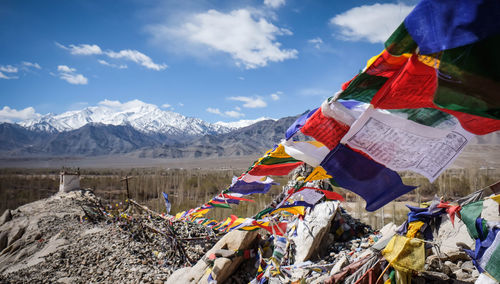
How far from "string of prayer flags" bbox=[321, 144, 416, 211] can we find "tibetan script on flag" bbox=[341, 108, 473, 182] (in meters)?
0.17

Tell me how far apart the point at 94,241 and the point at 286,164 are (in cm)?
740

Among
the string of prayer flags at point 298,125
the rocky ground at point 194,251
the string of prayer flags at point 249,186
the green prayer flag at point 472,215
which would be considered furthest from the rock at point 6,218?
the green prayer flag at point 472,215

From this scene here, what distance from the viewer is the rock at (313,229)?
5.04 m

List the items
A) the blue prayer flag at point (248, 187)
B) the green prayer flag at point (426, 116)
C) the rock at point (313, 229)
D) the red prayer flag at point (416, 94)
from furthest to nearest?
the blue prayer flag at point (248, 187), the rock at point (313, 229), the green prayer flag at point (426, 116), the red prayer flag at point (416, 94)

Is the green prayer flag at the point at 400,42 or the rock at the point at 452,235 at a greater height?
the green prayer flag at the point at 400,42

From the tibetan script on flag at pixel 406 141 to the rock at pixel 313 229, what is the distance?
3101mm

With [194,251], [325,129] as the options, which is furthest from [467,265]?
[194,251]

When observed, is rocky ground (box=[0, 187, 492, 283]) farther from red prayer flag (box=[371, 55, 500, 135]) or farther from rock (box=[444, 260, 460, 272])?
red prayer flag (box=[371, 55, 500, 135])

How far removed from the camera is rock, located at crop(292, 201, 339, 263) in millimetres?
5035

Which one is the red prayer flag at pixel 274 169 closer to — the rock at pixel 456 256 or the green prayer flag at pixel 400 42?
the rock at pixel 456 256

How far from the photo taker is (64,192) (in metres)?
16.0

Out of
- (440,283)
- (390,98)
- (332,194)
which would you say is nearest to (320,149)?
(390,98)

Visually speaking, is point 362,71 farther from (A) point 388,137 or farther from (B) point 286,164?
(B) point 286,164

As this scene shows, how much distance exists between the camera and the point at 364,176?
2707 mm
